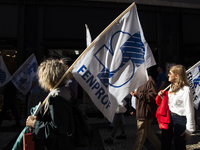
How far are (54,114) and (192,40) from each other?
9.27 metres

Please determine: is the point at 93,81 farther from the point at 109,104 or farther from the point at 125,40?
the point at 125,40

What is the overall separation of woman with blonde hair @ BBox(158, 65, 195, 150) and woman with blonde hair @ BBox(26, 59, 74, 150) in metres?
1.62

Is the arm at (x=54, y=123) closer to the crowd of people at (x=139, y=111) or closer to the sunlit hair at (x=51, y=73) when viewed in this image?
the crowd of people at (x=139, y=111)

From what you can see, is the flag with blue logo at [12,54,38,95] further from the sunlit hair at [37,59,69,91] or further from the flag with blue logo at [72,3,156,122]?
the sunlit hair at [37,59,69,91]

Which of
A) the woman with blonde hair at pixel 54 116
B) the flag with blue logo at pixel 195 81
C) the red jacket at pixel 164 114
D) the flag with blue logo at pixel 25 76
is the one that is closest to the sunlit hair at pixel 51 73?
the woman with blonde hair at pixel 54 116

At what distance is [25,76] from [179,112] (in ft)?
18.0

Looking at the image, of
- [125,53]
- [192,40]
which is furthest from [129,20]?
[192,40]

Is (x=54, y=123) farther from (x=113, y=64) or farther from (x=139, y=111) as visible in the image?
(x=139, y=111)

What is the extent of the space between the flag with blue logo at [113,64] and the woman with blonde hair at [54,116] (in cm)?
41

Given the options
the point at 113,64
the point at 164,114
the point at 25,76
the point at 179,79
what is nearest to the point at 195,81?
the point at 179,79

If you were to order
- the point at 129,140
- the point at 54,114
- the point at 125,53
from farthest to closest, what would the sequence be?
the point at 129,140
the point at 125,53
the point at 54,114

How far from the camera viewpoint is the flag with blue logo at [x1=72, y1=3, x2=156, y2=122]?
8.01 ft

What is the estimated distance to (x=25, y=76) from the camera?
6609mm

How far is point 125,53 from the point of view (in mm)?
2756
